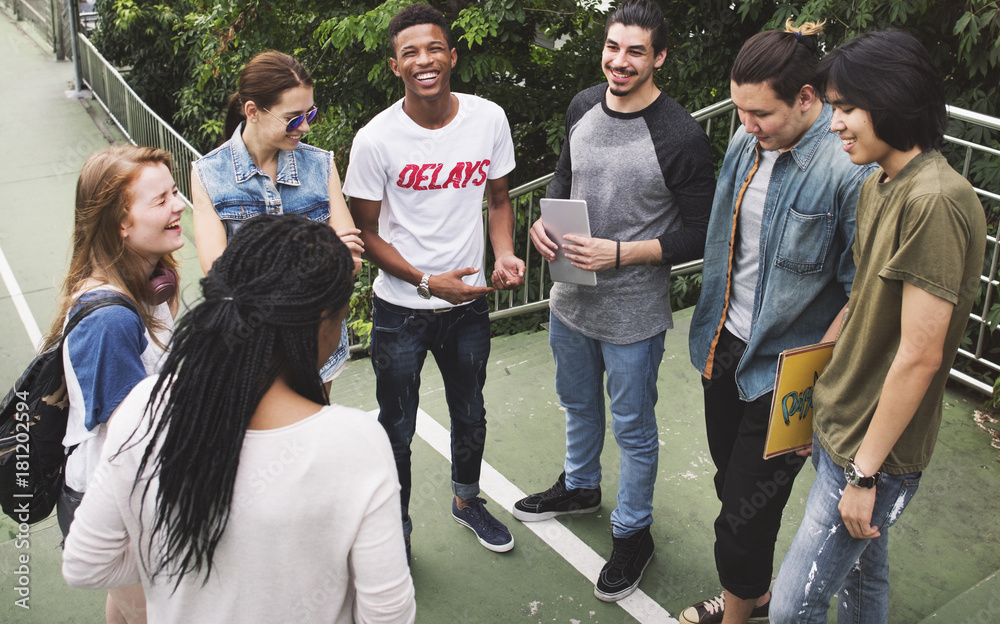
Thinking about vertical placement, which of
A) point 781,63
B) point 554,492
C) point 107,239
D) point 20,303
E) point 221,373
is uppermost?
point 781,63

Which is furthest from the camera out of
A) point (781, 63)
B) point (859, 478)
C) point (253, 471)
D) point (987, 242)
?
point (987, 242)

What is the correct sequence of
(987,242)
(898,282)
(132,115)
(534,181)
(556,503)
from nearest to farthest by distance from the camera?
(898,282)
(556,503)
(987,242)
(534,181)
(132,115)

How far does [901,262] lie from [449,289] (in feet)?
5.39

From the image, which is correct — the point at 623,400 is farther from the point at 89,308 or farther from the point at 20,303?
the point at 20,303

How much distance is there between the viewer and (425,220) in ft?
10.9

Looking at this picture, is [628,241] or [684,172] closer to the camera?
[684,172]

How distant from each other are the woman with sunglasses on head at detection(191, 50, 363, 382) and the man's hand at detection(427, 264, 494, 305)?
14.4 inches

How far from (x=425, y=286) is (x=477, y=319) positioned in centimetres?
31

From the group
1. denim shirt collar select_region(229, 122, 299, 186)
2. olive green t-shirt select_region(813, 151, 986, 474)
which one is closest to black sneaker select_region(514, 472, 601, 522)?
olive green t-shirt select_region(813, 151, 986, 474)

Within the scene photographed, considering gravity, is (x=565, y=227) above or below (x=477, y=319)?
above

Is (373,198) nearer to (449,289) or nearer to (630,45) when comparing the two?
(449,289)

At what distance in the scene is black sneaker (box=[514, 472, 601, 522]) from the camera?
12.3 feet

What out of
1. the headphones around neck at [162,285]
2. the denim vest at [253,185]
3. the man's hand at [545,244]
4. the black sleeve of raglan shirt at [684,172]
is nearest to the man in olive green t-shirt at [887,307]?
the black sleeve of raglan shirt at [684,172]

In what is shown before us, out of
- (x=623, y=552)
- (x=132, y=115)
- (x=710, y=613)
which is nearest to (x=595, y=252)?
(x=623, y=552)
